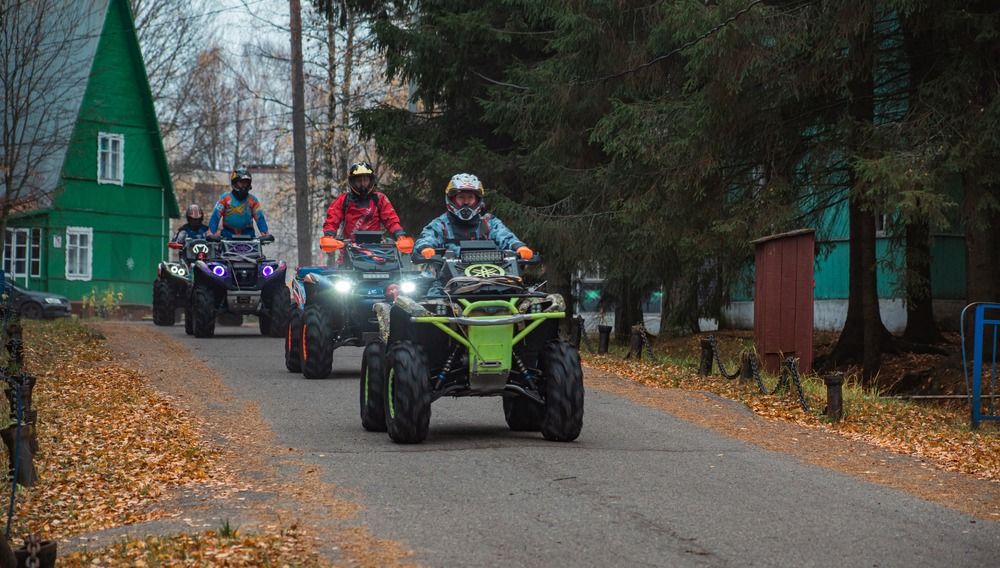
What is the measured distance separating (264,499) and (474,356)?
2.62m

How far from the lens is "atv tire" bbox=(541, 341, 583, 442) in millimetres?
11570

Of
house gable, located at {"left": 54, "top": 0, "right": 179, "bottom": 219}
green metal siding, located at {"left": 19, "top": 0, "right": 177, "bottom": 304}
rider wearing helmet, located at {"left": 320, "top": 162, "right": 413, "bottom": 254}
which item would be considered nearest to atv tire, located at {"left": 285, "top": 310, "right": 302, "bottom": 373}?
rider wearing helmet, located at {"left": 320, "top": 162, "right": 413, "bottom": 254}

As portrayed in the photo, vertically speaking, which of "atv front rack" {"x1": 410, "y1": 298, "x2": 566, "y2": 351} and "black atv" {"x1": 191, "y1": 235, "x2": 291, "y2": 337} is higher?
"black atv" {"x1": 191, "y1": 235, "x2": 291, "y2": 337}

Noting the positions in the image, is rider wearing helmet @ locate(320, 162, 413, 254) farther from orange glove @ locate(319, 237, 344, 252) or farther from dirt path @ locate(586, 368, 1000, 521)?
dirt path @ locate(586, 368, 1000, 521)

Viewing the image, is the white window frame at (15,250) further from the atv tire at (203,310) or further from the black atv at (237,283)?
the black atv at (237,283)

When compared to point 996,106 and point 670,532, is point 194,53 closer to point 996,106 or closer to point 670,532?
point 996,106

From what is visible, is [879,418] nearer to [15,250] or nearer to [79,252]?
[79,252]

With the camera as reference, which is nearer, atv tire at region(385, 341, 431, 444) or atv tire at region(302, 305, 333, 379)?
atv tire at region(385, 341, 431, 444)

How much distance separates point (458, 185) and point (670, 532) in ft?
21.5

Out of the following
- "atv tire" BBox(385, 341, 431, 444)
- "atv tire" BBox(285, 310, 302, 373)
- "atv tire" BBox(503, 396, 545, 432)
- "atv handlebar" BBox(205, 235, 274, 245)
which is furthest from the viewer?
"atv handlebar" BBox(205, 235, 274, 245)

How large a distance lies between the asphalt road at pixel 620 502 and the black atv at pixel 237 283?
1165 centimetres

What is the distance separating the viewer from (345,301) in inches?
697

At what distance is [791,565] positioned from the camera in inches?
290

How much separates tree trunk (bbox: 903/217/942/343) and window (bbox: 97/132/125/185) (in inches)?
1256
